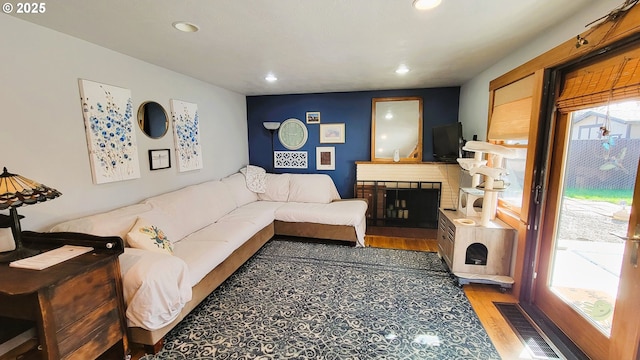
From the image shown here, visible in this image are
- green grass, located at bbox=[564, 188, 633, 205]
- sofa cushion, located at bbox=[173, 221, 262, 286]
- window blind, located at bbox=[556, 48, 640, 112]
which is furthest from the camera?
sofa cushion, located at bbox=[173, 221, 262, 286]

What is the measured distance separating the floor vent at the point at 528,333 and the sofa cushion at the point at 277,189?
10.2 feet

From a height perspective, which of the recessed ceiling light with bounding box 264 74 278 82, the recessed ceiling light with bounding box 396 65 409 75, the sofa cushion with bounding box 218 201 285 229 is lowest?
the sofa cushion with bounding box 218 201 285 229

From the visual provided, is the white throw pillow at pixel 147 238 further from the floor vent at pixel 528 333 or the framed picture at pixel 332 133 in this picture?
the framed picture at pixel 332 133

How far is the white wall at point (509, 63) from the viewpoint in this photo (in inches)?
65.9

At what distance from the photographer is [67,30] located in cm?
200

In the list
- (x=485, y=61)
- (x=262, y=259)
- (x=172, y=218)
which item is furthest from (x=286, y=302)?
(x=485, y=61)

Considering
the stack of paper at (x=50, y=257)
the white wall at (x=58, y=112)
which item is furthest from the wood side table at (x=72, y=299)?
the white wall at (x=58, y=112)

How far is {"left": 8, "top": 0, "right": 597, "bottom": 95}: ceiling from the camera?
166 cm

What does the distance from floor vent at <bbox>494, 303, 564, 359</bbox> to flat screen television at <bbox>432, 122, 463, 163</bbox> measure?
6.24 feet

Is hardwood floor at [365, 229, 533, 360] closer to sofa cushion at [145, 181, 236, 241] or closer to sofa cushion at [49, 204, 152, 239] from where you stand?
sofa cushion at [145, 181, 236, 241]

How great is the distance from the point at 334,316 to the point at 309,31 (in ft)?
7.40

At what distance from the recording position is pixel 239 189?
163 inches

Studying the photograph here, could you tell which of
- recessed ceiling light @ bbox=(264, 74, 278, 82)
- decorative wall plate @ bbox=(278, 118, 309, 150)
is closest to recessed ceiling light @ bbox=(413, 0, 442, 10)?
recessed ceiling light @ bbox=(264, 74, 278, 82)

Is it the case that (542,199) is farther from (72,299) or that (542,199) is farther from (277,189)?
(277,189)
